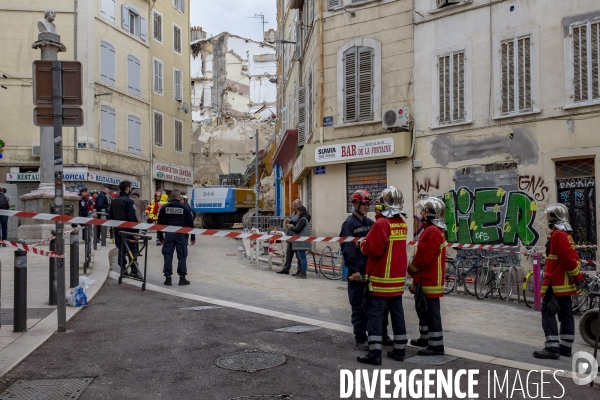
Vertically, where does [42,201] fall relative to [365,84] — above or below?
below

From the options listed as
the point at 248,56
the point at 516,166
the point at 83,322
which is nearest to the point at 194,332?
the point at 83,322

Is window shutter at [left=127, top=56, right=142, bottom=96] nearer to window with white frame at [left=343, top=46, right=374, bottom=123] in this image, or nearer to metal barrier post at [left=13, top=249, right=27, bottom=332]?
window with white frame at [left=343, top=46, right=374, bottom=123]

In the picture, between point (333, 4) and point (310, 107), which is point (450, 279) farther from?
point (333, 4)

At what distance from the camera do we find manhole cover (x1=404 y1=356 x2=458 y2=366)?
614 centimetres

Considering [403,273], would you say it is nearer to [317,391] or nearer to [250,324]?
[317,391]

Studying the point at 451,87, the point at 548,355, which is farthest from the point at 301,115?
the point at 548,355

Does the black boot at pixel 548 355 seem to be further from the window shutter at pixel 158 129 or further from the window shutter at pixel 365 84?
the window shutter at pixel 158 129

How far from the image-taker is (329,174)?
19.1 m

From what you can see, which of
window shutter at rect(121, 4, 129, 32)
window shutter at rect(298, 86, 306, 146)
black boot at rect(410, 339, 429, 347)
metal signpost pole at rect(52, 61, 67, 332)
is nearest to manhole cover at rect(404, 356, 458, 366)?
black boot at rect(410, 339, 429, 347)

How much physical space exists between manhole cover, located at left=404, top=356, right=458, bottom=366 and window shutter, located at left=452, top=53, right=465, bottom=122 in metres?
10.6

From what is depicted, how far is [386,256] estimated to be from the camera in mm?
6293

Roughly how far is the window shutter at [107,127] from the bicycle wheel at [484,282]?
22578mm

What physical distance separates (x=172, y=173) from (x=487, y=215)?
2476 centimetres

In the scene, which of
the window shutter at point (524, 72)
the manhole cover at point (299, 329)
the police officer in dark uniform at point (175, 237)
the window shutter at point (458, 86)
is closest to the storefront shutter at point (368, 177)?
the window shutter at point (458, 86)
